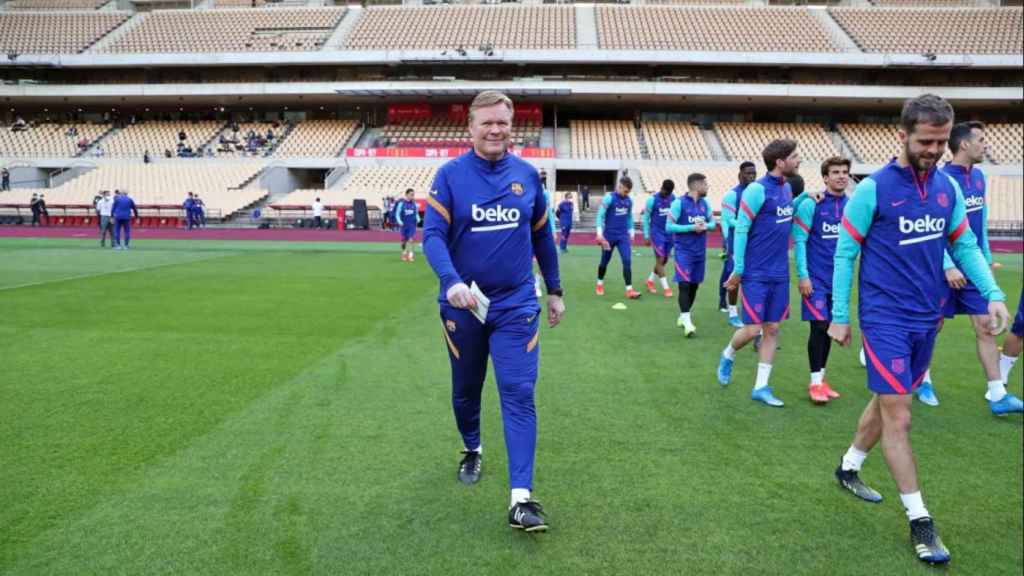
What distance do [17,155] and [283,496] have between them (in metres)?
48.9

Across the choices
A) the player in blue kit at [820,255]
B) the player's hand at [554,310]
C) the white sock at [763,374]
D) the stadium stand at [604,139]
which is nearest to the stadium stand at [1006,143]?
the stadium stand at [604,139]

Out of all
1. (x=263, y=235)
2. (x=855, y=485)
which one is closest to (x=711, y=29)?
(x=263, y=235)

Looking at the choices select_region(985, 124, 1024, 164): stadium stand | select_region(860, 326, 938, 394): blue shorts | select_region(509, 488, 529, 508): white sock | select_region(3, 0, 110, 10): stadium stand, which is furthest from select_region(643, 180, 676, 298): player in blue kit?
select_region(3, 0, 110, 10): stadium stand

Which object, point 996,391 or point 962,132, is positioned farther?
point 996,391

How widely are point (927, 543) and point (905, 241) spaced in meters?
1.54

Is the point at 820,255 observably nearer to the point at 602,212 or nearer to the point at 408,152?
the point at 602,212

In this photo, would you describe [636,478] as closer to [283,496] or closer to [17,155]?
[283,496]

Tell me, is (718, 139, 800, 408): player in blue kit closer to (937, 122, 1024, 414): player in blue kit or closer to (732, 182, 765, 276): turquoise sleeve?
(732, 182, 765, 276): turquoise sleeve

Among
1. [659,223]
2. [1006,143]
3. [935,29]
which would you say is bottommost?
[659,223]

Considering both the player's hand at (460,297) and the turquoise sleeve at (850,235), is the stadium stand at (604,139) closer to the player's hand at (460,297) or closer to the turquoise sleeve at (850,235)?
the turquoise sleeve at (850,235)

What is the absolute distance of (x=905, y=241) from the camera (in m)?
3.53

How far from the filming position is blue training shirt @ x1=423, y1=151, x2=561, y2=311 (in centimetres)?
359

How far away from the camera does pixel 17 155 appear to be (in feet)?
136

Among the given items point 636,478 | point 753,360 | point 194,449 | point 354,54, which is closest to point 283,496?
point 194,449
